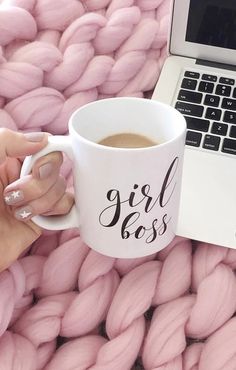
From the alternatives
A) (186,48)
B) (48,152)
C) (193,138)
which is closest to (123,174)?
(48,152)

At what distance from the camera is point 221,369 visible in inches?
14.7

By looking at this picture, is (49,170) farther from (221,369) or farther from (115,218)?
(221,369)

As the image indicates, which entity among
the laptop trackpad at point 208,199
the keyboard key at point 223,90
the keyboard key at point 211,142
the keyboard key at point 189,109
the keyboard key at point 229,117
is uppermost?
the keyboard key at point 223,90

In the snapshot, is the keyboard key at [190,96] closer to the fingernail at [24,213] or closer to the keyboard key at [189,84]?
the keyboard key at [189,84]

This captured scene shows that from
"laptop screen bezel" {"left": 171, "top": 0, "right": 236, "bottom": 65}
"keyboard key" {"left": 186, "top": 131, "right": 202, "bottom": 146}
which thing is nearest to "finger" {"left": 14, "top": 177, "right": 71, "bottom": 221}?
"keyboard key" {"left": 186, "top": 131, "right": 202, "bottom": 146}

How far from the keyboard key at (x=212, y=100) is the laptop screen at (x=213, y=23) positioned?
65mm

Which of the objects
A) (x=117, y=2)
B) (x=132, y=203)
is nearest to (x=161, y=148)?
(x=132, y=203)

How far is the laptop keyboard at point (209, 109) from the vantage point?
1.74 ft

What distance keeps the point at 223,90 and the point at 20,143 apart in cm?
27

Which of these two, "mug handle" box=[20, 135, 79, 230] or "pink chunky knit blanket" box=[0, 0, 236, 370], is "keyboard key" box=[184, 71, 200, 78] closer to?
"pink chunky knit blanket" box=[0, 0, 236, 370]

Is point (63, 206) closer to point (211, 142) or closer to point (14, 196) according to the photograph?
point (14, 196)

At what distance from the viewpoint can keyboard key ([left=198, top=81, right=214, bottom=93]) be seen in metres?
0.58

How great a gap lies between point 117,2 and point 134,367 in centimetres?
40

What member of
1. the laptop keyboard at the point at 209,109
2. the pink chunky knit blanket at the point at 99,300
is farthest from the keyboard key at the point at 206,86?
the pink chunky knit blanket at the point at 99,300
